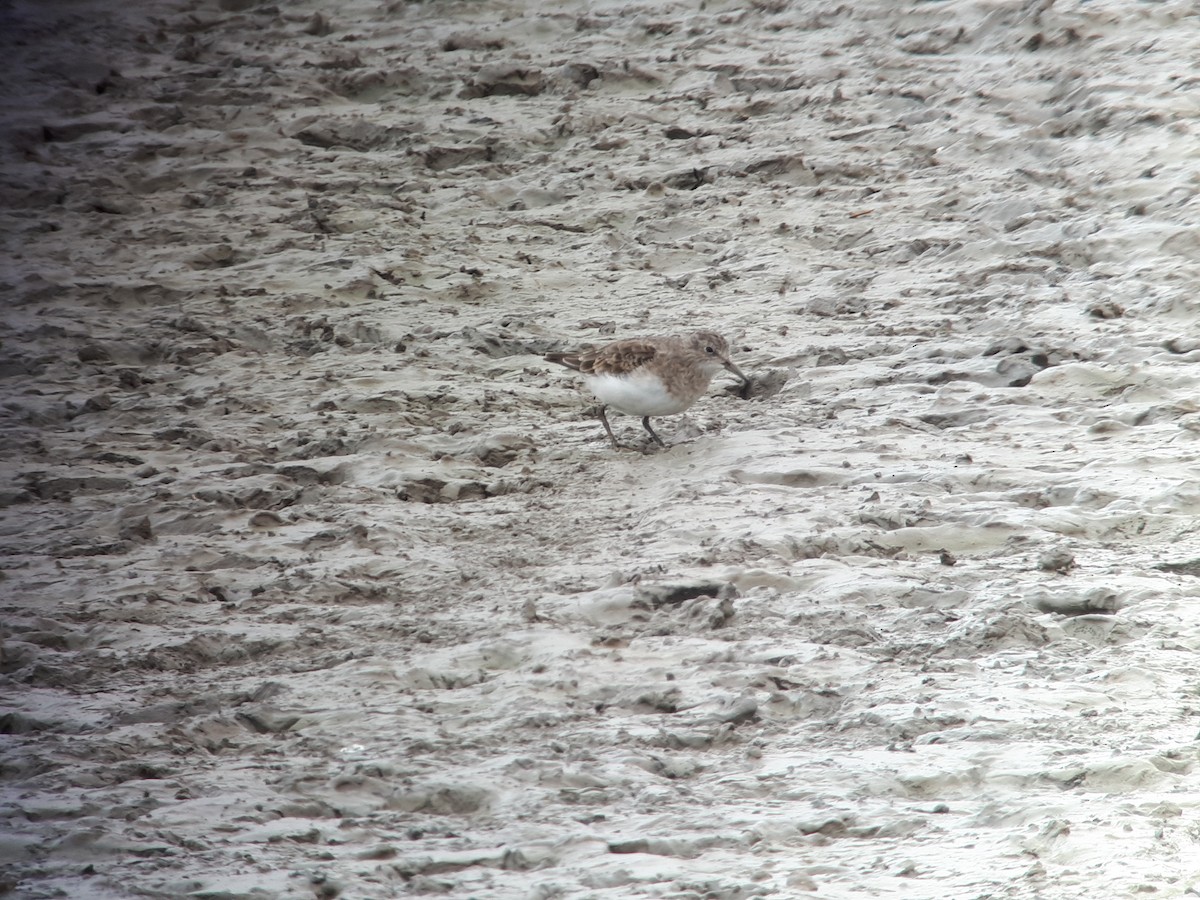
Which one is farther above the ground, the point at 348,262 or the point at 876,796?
the point at 348,262

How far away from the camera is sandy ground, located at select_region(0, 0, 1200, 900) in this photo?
4.53 metres

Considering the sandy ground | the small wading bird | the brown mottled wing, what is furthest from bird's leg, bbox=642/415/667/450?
the brown mottled wing

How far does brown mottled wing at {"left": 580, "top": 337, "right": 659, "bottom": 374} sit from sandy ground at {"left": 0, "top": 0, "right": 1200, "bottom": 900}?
0.47 metres

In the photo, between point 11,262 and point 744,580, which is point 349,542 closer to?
point 744,580

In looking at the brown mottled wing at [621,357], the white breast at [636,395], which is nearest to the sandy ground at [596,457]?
the white breast at [636,395]

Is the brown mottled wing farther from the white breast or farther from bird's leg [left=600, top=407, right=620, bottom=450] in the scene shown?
bird's leg [left=600, top=407, right=620, bottom=450]

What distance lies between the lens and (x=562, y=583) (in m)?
6.15

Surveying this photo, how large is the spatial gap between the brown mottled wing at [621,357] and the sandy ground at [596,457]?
47 cm

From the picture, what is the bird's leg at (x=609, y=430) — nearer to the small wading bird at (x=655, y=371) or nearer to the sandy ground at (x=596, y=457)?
the small wading bird at (x=655, y=371)

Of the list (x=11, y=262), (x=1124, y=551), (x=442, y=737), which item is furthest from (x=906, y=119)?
(x=442, y=737)

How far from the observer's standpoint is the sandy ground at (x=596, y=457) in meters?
4.53

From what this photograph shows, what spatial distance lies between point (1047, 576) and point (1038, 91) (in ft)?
18.6

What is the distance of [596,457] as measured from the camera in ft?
25.1

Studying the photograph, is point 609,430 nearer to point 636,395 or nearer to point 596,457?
point 596,457
